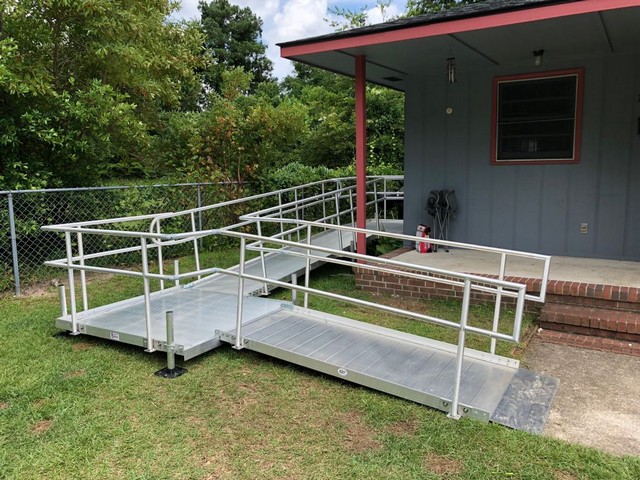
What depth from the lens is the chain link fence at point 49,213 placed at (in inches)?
236

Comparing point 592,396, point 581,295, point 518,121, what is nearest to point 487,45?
point 518,121

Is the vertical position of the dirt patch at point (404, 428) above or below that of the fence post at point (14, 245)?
below

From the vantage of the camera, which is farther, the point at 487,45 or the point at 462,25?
the point at 487,45

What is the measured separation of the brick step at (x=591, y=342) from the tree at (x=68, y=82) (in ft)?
18.7

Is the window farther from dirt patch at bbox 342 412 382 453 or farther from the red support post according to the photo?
dirt patch at bbox 342 412 382 453

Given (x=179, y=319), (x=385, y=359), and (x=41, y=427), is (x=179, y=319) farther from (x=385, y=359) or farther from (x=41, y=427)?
(x=385, y=359)

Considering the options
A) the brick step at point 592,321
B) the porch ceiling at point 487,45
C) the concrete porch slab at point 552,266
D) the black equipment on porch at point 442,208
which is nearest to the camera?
the brick step at point 592,321

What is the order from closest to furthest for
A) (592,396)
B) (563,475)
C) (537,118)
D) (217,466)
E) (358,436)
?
(563,475), (217,466), (358,436), (592,396), (537,118)

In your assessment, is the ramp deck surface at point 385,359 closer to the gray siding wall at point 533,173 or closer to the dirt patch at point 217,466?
the dirt patch at point 217,466

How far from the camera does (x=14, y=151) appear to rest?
6.33 m

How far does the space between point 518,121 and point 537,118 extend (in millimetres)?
228

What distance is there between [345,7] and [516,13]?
16.3 metres

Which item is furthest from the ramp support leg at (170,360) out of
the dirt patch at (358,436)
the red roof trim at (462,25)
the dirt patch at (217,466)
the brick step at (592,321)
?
the red roof trim at (462,25)

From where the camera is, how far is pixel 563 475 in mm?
2490
